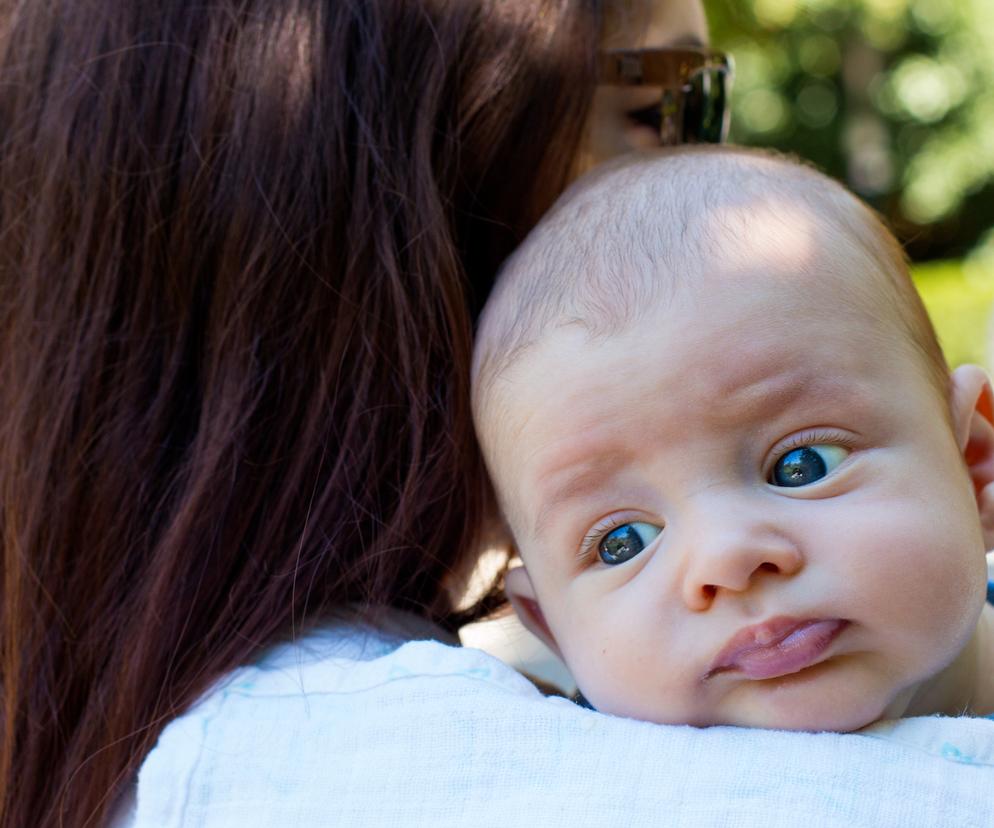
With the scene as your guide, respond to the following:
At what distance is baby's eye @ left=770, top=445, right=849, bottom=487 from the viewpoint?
158 centimetres

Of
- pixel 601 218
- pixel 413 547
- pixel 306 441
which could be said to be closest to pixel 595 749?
pixel 413 547

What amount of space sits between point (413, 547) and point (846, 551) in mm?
706

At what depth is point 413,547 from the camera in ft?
6.30

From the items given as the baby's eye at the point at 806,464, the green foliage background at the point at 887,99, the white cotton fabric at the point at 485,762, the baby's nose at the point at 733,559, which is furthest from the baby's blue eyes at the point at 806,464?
the green foliage background at the point at 887,99

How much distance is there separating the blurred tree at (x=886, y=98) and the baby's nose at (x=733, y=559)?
1281 cm

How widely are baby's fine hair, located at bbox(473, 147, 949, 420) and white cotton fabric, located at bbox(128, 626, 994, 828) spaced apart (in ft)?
1.58

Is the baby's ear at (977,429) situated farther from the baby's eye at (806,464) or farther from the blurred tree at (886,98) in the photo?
the blurred tree at (886,98)

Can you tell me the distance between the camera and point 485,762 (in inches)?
59.0

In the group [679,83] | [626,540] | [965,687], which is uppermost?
[679,83]

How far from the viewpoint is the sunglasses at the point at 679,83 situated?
223 centimetres

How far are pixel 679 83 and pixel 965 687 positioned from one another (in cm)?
122

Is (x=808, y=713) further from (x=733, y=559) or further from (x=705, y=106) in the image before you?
(x=705, y=106)

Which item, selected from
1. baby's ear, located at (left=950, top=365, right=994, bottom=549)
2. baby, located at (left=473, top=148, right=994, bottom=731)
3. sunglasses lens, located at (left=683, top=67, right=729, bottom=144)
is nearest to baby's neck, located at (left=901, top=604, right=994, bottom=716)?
baby, located at (left=473, top=148, right=994, bottom=731)

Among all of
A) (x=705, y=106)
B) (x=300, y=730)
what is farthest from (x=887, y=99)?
(x=300, y=730)
